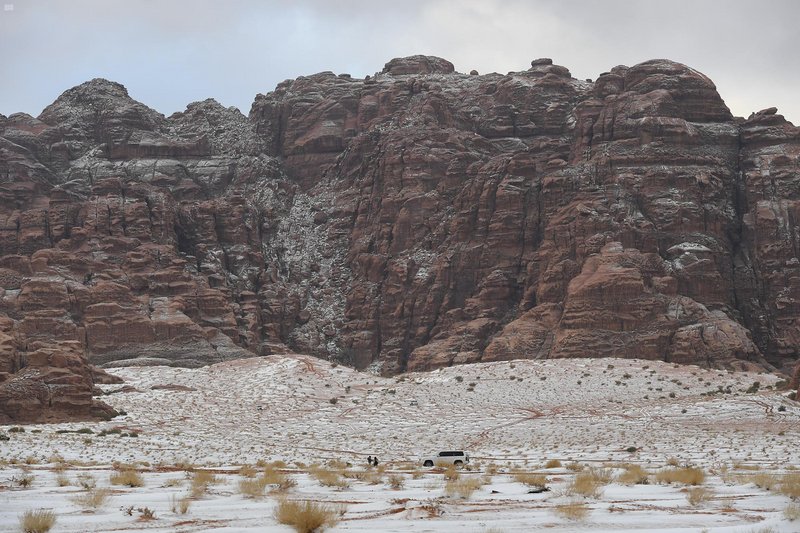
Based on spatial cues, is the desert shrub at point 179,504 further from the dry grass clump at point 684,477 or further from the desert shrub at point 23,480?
the dry grass clump at point 684,477

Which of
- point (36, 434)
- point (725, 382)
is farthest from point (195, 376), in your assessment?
point (725, 382)

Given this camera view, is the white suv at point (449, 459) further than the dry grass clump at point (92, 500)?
Yes

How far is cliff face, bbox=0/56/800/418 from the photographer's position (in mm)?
80750

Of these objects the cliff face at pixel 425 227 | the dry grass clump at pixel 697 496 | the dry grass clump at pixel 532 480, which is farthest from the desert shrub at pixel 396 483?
the cliff face at pixel 425 227

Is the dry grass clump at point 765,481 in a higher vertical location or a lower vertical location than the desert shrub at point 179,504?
lower

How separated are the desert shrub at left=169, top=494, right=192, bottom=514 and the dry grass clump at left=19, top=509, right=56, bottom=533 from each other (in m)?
2.42

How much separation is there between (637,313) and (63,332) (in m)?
41.2

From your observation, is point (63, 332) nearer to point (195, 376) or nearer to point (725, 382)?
point (195, 376)

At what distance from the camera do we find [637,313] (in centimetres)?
7800

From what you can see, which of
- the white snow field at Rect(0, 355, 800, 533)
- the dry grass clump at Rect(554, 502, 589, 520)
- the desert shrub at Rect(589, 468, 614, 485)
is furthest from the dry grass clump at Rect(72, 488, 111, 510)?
the desert shrub at Rect(589, 468, 614, 485)

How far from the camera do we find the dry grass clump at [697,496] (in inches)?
772

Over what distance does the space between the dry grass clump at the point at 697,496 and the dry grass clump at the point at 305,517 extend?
257 inches

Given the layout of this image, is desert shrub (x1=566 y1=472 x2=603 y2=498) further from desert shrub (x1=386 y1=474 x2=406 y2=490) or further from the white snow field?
desert shrub (x1=386 y1=474 x2=406 y2=490)

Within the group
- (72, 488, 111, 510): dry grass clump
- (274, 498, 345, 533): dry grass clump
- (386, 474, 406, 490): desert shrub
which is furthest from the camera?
(386, 474, 406, 490): desert shrub
